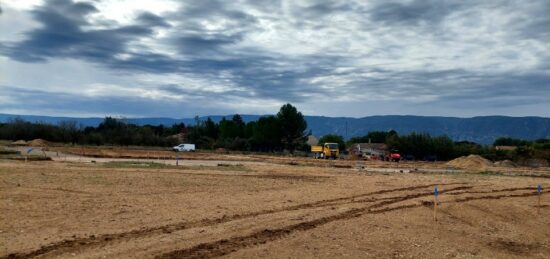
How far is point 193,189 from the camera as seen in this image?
901 inches

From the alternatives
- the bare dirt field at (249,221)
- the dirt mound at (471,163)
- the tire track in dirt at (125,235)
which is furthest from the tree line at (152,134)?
the tire track in dirt at (125,235)

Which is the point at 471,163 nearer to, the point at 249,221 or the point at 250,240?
the point at 249,221

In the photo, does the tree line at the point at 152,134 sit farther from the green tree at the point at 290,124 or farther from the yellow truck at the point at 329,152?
the yellow truck at the point at 329,152

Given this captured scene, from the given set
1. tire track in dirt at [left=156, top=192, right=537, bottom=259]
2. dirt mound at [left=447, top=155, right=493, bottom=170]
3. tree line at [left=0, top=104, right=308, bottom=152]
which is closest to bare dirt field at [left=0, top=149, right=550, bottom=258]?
tire track in dirt at [left=156, top=192, right=537, bottom=259]

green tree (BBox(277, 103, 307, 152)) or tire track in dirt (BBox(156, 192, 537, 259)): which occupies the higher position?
green tree (BBox(277, 103, 307, 152))

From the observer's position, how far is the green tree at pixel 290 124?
99.8 m

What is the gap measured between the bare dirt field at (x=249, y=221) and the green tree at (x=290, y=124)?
73851 mm

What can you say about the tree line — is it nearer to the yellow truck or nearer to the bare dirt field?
the yellow truck

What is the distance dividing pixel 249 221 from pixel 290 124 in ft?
281

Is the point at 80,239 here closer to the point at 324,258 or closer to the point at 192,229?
the point at 192,229

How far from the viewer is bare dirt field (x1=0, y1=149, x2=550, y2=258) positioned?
443 inches

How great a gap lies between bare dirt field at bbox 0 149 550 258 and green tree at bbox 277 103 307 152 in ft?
242

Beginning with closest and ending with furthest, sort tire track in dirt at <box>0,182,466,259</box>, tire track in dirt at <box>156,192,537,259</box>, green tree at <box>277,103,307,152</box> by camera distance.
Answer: tire track in dirt at <box>0,182,466,259</box> < tire track in dirt at <box>156,192,537,259</box> < green tree at <box>277,103,307,152</box>

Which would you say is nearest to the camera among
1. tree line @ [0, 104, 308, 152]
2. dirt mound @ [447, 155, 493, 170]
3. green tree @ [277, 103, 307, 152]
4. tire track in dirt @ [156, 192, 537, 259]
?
tire track in dirt @ [156, 192, 537, 259]
